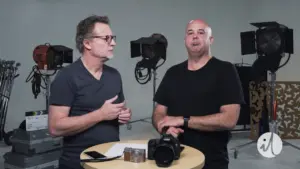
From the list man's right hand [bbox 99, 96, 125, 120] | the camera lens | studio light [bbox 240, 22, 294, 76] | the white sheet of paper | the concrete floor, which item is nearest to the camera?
the camera lens

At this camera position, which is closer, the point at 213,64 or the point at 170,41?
the point at 213,64

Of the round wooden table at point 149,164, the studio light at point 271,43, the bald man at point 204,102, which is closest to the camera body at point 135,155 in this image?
the round wooden table at point 149,164

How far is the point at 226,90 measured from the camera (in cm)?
199

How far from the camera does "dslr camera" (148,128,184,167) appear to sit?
1430 millimetres

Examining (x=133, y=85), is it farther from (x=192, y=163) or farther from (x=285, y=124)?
(x=192, y=163)

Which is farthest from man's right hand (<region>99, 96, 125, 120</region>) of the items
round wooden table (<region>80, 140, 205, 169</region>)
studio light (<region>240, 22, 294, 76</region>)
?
studio light (<region>240, 22, 294, 76</region>)

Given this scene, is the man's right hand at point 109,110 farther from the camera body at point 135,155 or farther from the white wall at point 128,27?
the white wall at point 128,27

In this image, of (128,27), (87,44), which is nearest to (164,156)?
(87,44)

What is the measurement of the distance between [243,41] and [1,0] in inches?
153

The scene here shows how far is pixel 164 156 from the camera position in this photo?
4.71 feet

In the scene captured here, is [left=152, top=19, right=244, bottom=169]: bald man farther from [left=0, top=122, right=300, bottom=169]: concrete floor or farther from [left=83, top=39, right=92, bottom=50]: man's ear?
[left=0, top=122, right=300, bottom=169]: concrete floor

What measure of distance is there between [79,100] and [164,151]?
0.61 metres

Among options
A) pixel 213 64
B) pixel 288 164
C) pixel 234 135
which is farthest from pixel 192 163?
pixel 234 135

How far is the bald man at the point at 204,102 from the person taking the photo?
6.46 feet
